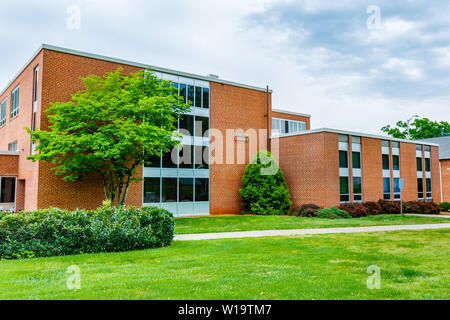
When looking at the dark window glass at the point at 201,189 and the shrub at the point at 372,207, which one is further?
the shrub at the point at 372,207

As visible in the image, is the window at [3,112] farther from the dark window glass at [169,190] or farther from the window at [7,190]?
the dark window glass at [169,190]

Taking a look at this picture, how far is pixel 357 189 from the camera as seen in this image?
86.2 feet

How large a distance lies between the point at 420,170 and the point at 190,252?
94.4ft

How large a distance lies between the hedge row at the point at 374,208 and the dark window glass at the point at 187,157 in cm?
769

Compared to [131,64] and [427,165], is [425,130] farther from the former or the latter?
[131,64]

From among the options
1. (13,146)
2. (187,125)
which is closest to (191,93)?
(187,125)

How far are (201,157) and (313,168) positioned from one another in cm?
783

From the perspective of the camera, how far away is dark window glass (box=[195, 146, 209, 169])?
24.1 meters

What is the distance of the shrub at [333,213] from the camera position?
2209cm

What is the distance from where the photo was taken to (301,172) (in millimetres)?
25594

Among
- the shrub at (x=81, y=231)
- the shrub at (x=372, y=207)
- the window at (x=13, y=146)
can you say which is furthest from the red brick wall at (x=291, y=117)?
the shrub at (x=81, y=231)

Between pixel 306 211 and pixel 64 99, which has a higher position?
pixel 64 99
